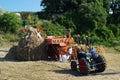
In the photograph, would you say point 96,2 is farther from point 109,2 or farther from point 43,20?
point 43,20

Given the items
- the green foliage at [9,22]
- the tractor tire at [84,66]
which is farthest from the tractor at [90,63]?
the green foliage at [9,22]

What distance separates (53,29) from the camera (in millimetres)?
41281

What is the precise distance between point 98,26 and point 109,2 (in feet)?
15.9

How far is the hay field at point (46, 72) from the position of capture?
17.1 meters

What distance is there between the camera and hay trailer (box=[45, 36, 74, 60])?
23.5 m

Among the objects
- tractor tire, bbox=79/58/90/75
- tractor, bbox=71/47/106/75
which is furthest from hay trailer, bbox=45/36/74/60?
tractor tire, bbox=79/58/90/75

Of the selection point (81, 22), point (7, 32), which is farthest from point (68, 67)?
point (81, 22)

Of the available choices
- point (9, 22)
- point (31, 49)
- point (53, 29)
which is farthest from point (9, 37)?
point (31, 49)

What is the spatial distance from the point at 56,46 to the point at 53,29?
17568 millimetres

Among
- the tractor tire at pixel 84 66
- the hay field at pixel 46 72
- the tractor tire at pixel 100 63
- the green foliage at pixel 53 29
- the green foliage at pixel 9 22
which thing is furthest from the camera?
the green foliage at pixel 53 29

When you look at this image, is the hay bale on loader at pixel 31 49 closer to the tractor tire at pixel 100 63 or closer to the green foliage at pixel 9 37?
the tractor tire at pixel 100 63

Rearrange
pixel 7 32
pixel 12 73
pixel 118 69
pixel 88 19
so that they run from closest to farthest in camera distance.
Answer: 1. pixel 12 73
2. pixel 118 69
3. pixel 7 32
4. pixel 88 19

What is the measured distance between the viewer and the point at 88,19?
43000mm

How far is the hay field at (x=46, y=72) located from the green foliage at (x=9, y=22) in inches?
695
